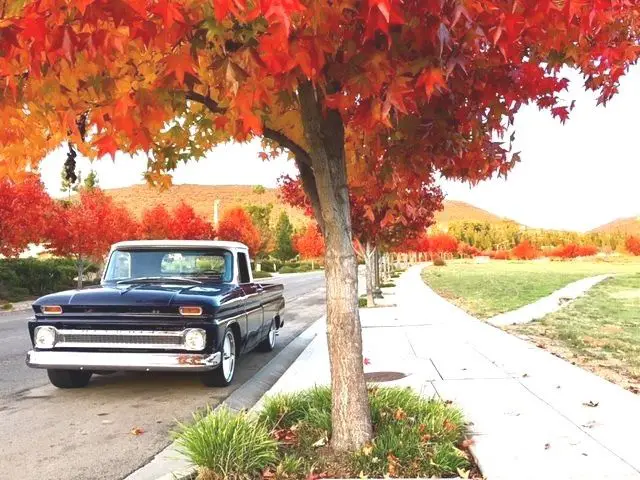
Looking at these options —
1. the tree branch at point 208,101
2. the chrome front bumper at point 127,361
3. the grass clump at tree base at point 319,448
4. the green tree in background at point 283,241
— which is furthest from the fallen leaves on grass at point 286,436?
the green tree in background at point 283,241

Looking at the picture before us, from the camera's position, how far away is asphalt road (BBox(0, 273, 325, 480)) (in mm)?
5035

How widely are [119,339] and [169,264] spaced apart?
5.96 feet

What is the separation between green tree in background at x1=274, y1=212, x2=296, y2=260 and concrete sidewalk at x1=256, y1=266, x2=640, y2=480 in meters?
80.8

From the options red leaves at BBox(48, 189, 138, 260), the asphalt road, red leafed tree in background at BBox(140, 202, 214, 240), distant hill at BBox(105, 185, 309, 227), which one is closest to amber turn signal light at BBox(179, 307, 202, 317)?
the asphalt road

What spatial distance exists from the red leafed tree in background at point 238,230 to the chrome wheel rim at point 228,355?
52494 mm

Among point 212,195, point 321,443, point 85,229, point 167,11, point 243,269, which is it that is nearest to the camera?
point 167,11

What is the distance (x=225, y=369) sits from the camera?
7797 millimetres

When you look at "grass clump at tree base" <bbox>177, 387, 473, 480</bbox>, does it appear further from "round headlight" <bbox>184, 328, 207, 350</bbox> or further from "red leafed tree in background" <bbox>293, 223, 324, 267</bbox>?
"red leafed tree in background" <bbox>293, 223, 324, 267</bbox>

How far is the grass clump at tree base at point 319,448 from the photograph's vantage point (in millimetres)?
4168

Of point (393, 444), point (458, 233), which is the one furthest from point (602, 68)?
point (458, 233)

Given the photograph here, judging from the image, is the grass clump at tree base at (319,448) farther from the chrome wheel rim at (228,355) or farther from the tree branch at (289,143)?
the chrome wheel rim at (228,355)

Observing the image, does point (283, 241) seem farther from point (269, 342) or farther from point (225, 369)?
point (225, 369)

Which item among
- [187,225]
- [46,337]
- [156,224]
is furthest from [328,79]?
[187,225]

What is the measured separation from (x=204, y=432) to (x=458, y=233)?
162695 mm
